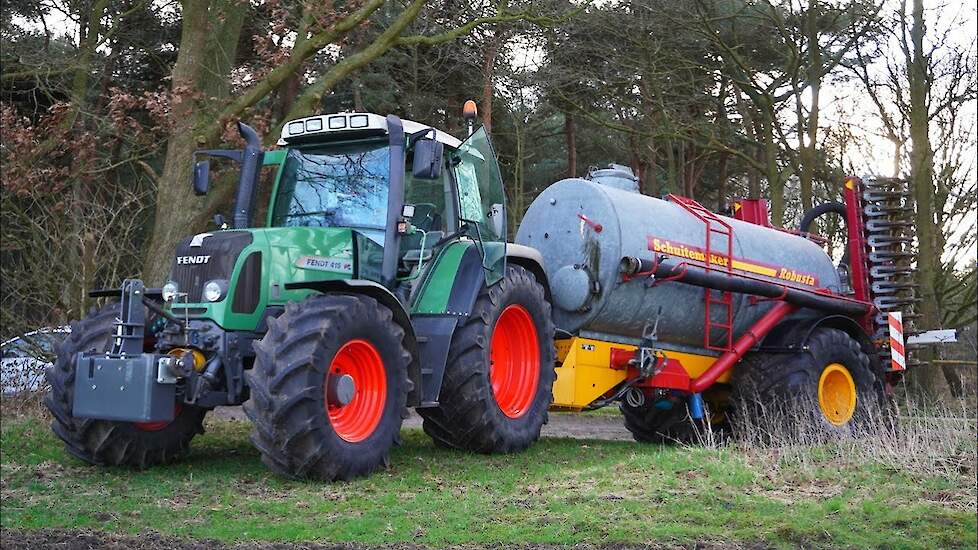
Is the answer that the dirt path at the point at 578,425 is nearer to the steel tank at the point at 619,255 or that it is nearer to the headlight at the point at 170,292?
the steel tank at the point at 619,255

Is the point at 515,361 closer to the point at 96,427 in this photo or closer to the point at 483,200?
the point at 483,200

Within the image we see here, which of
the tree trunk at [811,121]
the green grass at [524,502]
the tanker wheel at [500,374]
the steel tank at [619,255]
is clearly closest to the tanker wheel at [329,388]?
the green grass at [524,502]

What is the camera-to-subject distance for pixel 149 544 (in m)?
5.79

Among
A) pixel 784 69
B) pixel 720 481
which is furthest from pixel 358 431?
pixel 784 69

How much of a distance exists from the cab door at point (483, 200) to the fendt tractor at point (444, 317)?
2 centimetres

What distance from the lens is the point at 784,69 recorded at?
1669 centimetres

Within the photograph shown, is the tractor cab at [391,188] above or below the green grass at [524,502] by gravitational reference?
above

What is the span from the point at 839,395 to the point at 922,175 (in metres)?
5.40

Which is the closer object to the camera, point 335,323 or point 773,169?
point 335,323

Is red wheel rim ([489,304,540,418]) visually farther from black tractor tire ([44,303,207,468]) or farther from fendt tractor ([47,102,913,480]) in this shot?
black tractor tire ([44,303,207,468])

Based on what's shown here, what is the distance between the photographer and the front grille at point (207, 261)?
26.3ft

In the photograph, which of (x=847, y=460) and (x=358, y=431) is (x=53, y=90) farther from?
(x=847, y=460)

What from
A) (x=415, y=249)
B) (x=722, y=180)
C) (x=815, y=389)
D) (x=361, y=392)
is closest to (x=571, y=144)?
(x=722, y=180)

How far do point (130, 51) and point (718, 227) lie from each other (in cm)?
843
